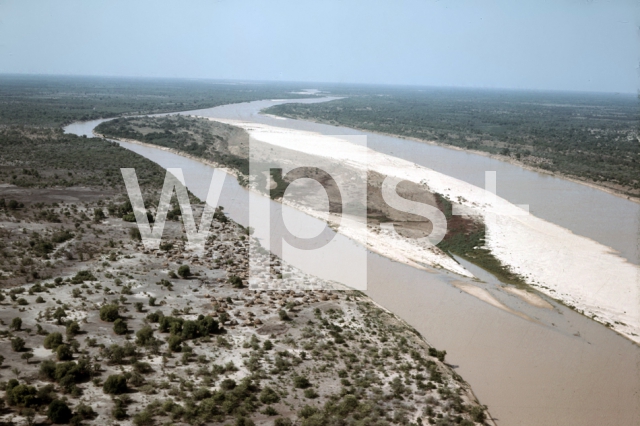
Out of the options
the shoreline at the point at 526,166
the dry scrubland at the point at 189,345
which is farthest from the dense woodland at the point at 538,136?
the dry scrubland at the point at 189,345

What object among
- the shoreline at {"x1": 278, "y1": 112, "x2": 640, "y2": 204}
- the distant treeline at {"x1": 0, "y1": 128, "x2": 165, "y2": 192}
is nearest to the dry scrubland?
the distant treeline at {"x1": 0, "y1": 128, "x2": 165, "y2": 192}

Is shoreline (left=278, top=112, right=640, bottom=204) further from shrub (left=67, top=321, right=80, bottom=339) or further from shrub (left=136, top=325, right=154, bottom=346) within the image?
shrub (left=67, top=321, right=80, bottom=339)

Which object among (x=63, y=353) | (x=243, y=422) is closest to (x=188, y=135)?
(x=63, y=353)

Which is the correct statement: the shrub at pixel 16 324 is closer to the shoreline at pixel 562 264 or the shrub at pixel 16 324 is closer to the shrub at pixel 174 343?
the shrub at pixel 174 343

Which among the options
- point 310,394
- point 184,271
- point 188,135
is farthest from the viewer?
point 188,135

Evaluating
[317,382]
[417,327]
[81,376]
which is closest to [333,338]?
[317,382]

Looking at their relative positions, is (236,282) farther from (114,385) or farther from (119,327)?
(114,385)

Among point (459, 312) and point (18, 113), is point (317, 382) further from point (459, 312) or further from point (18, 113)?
point (18, 113)
